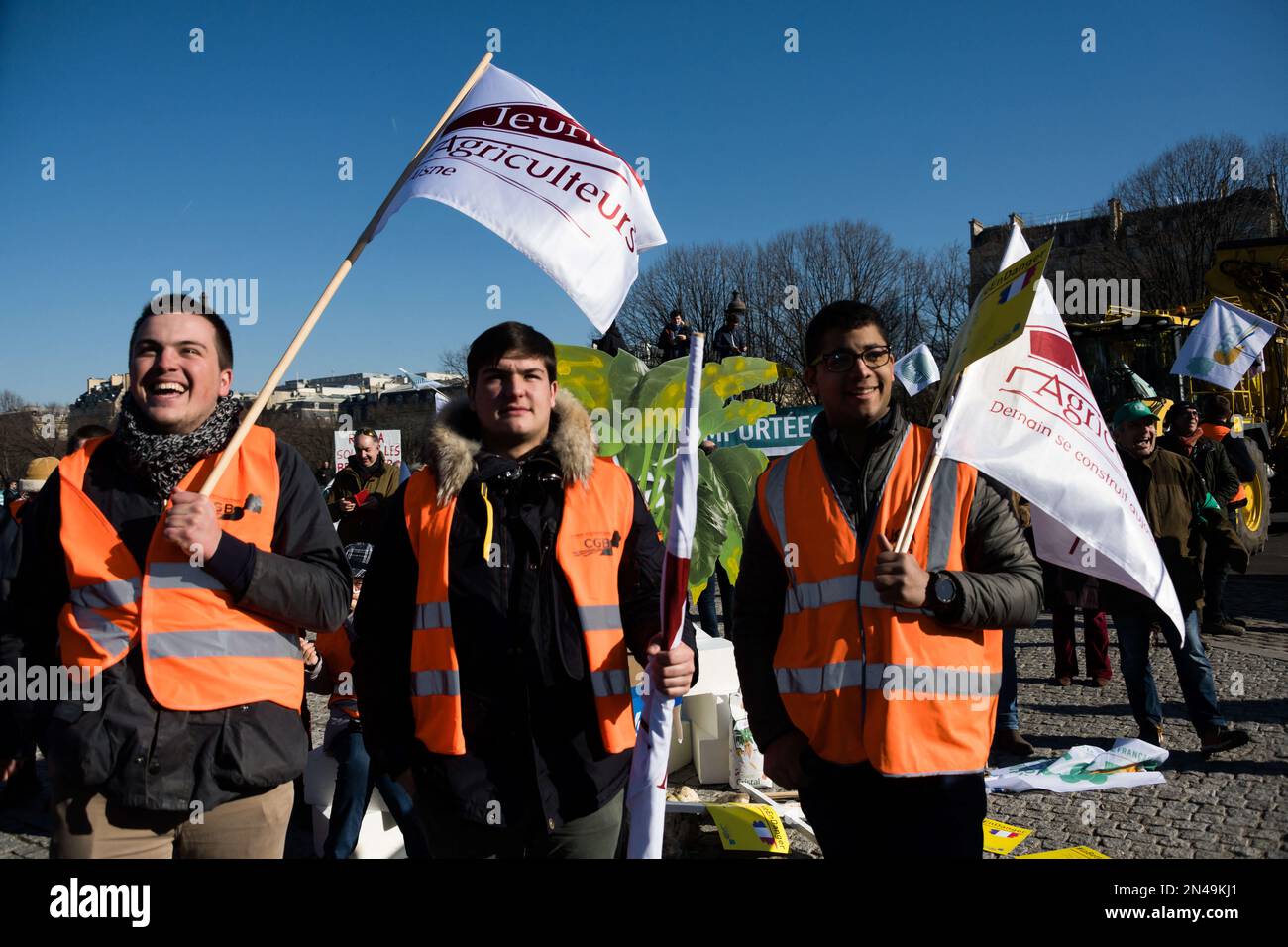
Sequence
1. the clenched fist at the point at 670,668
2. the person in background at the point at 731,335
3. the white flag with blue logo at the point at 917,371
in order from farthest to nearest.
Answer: the person in background at the point at 731,335 → the white flag with blue logo at the point at 917,371 → the clenched fist at the point at 670,668

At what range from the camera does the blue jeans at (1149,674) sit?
529 centimetres

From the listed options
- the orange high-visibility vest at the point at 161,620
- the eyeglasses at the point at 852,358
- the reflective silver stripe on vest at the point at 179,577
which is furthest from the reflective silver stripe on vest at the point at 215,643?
the eyeglasses at the point at 852,358

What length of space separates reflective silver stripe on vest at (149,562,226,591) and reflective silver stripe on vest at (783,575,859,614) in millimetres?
1359

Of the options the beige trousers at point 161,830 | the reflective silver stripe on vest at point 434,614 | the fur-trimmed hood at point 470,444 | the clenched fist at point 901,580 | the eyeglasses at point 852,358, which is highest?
the eyeglasses at point 852,358

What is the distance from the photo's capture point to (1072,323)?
12609mm

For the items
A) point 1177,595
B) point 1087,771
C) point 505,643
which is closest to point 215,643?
point 505,643

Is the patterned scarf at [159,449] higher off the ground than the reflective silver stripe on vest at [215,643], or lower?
higher

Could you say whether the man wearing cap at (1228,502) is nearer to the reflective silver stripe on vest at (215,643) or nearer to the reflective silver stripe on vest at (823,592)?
the reflective silver stripe on vest at (823,592)

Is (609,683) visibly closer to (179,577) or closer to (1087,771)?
(179,577)

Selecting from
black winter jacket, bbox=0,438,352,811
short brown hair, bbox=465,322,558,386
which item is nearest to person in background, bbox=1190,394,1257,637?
short brown hair, bbox=465,322,558,386

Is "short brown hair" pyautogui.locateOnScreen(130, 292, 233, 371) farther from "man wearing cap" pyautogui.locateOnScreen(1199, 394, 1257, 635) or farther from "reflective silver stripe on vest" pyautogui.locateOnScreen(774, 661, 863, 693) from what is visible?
"man wearing cap" pyautogui.locateOnScreen(1199, 394, 1257, 635)

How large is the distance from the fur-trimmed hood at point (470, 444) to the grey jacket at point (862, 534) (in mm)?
492
